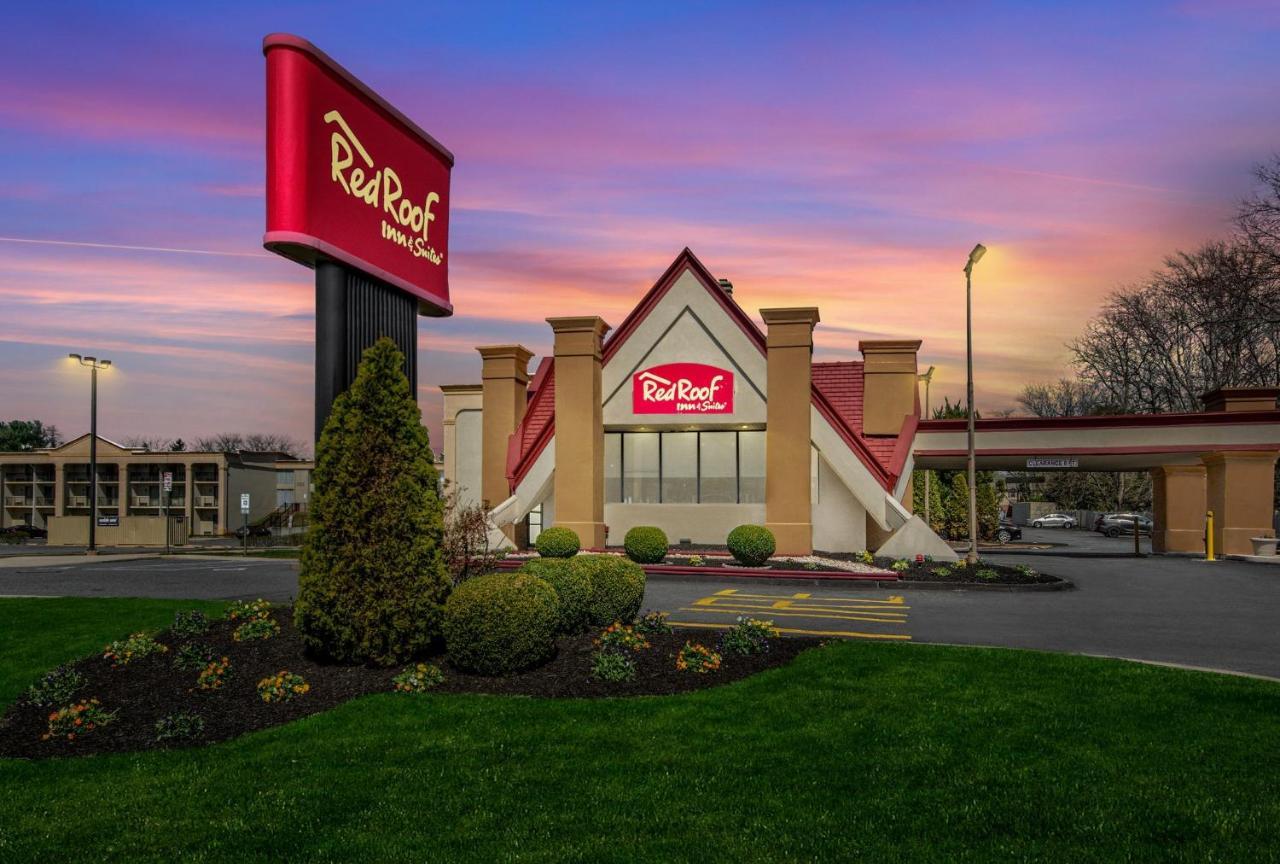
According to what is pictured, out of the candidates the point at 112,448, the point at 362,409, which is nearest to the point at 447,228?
the point at 362,409

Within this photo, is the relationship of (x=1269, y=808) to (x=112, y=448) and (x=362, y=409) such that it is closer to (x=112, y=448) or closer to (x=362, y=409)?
(x=362, y=409)

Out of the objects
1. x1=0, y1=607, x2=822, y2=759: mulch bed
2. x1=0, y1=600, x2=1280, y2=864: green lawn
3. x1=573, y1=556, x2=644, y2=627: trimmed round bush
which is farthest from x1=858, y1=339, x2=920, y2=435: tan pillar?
x1=0, y1=600, x2=1280, y2=864: green lawn

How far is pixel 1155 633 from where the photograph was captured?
48.2 feet

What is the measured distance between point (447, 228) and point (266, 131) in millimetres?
3992

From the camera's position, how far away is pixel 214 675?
10.4 meters

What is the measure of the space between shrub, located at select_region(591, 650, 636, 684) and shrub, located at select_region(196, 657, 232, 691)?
14.7ft

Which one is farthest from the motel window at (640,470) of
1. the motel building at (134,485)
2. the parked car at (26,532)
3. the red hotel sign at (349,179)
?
the parked car at (26,532)

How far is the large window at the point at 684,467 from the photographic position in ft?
103

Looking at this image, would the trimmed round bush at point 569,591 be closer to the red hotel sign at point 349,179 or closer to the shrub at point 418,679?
the shrub at point 418,679

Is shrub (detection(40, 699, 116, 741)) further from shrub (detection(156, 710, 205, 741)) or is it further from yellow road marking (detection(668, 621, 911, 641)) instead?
yellow road marking (detection(668, 621, 911, 641))

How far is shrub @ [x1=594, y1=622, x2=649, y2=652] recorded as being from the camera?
11234 millimetres

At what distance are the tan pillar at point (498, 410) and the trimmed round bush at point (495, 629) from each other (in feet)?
78.9

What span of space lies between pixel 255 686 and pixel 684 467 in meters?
22.5

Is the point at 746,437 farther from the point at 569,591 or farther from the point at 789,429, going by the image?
the point at 569,591
